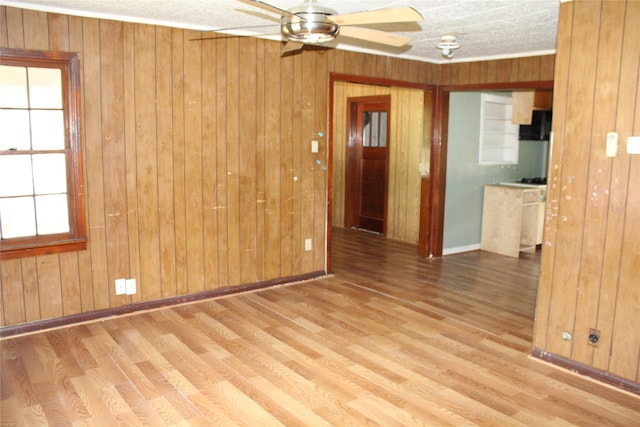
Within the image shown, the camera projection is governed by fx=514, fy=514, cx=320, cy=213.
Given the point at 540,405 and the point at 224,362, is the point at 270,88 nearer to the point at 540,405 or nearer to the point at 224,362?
the point at 224,362

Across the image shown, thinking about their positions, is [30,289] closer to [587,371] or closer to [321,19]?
[321,19]

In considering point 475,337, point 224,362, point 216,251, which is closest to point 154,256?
point 216,251

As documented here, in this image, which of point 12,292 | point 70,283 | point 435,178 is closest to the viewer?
point 12,292

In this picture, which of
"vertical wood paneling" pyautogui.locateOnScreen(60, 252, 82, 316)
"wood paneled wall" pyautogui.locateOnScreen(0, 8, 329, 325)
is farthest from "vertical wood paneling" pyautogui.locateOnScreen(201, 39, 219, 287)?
"vertical wood paneling" pyautogui.locateOnScreen(60, 252, 82, 316)

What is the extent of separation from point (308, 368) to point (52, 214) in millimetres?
2296

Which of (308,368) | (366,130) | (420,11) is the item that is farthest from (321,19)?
(366,130)

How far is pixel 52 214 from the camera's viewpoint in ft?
13.0

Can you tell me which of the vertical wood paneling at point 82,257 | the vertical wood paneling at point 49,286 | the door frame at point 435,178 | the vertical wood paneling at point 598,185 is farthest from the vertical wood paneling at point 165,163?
the vertical wood paneling at point 598,185

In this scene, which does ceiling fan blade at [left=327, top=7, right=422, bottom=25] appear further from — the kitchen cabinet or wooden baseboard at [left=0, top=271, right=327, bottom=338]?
the kitchen cabinet

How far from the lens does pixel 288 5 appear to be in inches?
142

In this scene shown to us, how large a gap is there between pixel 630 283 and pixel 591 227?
393mm

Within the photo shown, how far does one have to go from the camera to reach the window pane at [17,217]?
376 centimetres

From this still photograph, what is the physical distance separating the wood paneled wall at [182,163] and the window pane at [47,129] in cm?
17

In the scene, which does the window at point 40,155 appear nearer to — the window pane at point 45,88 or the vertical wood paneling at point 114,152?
the window pane at point 45,88
